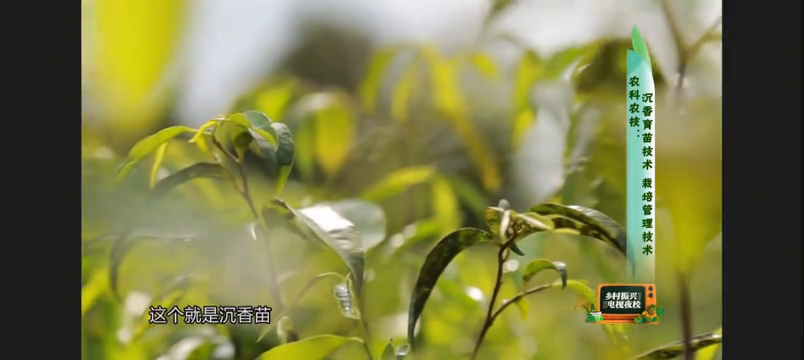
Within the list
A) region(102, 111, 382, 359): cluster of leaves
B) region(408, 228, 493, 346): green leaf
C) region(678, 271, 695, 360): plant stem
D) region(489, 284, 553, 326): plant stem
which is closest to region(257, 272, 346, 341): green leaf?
region(102, 111, 382, 359): cluster of leaves

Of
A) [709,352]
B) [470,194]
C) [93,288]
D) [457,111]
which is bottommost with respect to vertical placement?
[709,352]

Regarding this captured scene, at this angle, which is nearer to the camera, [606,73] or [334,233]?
[334,233]

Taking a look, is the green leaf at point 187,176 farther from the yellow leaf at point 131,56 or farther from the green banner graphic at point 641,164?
the green banner graphic at point 641,164

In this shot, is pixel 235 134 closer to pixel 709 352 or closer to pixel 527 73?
pixel 527 73

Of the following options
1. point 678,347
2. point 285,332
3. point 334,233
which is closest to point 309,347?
point 285,332

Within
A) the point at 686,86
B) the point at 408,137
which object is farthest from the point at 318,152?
the point at 686,86

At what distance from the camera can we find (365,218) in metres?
1.02

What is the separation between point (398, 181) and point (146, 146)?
328 mm

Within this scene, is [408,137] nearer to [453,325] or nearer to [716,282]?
[453,325]

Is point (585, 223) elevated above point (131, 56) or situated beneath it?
situated beneath

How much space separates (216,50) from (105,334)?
405 mm

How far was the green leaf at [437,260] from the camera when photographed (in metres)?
0.99

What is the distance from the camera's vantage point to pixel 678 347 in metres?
1.03

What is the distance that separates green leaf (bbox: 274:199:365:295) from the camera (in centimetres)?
91
